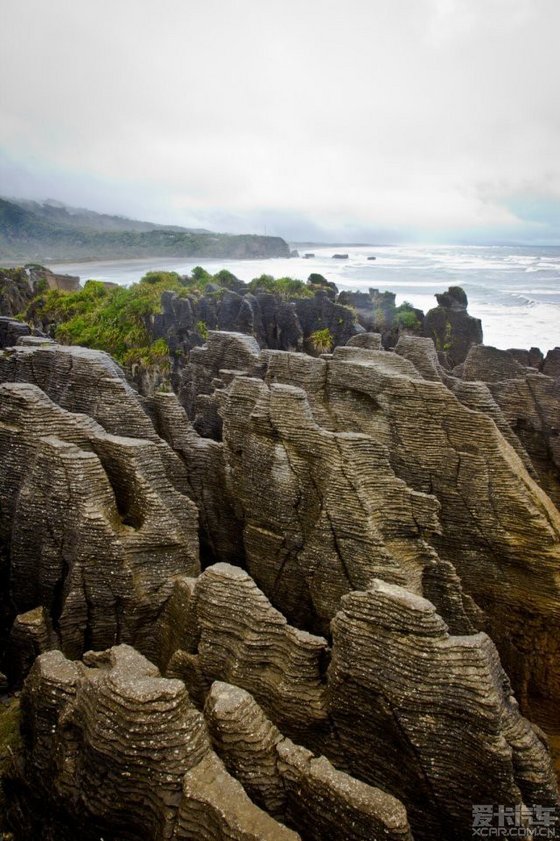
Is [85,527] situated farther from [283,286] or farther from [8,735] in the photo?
[283,286]

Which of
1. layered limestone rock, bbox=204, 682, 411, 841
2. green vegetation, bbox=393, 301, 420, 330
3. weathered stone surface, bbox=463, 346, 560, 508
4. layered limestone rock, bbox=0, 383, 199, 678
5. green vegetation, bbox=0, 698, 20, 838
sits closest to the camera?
layered limestone rock, bbox=204, 682, 411, 841

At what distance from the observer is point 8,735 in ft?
30.0

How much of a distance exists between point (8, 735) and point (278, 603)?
17.4 ft

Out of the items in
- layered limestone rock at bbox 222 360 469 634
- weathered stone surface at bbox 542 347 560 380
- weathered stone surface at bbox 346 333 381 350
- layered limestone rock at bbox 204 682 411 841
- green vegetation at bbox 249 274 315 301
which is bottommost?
layered limestone rock at bbox 204 682 411 841

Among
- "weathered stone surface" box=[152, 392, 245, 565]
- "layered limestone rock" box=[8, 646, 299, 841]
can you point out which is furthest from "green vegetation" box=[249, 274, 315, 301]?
"layered limestone rock" box=[8, 646, 299, 841]

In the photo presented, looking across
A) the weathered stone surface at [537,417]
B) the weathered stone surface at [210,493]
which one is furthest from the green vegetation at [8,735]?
the weathered stone surface at [537,417]

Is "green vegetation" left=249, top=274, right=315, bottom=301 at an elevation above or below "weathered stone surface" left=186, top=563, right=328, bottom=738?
above

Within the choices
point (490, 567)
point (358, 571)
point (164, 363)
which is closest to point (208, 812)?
point (358, 571)

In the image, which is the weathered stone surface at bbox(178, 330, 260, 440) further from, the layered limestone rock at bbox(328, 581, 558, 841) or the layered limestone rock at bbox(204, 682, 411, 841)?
the layered limestone rock at bbox(204, 682, 411, 841)

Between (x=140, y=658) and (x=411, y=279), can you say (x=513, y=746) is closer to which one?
(x=140, y=658)

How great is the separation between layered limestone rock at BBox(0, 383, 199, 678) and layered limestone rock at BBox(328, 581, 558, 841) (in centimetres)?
402

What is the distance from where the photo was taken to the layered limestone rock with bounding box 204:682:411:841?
627 centimetres

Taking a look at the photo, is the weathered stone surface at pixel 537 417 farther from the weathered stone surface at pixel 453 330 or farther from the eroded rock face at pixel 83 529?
the weathered stone surface at pixel 453 330

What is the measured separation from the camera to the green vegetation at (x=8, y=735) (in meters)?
8.51
